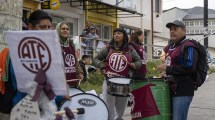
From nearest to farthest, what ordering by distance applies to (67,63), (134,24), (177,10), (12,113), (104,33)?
(12,113) → (67,63) → (104,33) → (134,24) → (177,10)

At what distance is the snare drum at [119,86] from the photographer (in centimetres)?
645

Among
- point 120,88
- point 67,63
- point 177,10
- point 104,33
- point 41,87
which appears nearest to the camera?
point 41,87

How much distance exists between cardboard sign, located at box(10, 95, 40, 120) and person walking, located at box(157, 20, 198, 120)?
259cm

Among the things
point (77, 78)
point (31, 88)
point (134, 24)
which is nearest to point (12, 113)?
point (31, 88)

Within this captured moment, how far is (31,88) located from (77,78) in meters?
3.26

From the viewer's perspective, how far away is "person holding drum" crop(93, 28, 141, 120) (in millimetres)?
6938

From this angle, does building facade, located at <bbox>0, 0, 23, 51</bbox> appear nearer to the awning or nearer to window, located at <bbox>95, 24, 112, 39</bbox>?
the awning

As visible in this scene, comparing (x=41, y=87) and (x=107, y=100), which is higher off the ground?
(x=41, y=87)

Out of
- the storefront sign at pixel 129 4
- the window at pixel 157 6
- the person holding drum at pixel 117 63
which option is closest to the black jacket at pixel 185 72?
the person holding drum at pixel 117 63

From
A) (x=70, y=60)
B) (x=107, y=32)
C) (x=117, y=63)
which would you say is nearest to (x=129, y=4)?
(x=107, y=32)

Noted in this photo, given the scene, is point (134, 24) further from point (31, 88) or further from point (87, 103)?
point (31, 88)

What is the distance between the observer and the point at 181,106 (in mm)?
5180

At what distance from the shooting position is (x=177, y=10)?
63.5 m

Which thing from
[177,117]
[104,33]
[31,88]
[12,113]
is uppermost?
[104,33]
